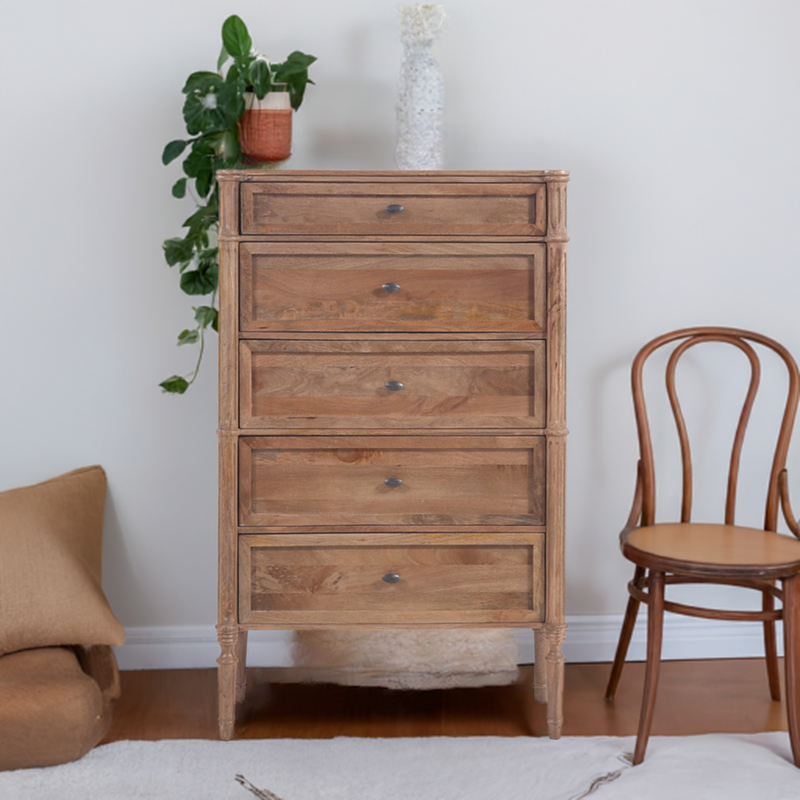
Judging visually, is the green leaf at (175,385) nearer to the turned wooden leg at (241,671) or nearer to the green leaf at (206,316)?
the green leaf at (206,316)

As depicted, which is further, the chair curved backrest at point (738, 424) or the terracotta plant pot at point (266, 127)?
the chair curved backrest at point (738, 424)

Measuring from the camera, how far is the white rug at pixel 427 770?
179 centimetres

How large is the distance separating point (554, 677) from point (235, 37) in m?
1.77

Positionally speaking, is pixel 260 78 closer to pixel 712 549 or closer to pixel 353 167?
pixel 353 167

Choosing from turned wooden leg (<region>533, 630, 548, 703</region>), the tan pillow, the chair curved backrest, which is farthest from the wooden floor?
the chair curved backrest

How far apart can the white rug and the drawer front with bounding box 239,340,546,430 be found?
777mm

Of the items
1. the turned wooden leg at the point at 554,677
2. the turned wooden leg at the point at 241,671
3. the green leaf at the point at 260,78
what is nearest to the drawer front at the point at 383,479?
the turned wooden leg at the point at 554,677

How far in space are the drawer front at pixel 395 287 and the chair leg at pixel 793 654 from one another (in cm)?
84

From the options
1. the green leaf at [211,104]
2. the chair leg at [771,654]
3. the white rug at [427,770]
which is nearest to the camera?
the white rug at [427,770]

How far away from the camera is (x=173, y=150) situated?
216 cm

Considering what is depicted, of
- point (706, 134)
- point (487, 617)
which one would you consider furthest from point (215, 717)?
point (706, 134)

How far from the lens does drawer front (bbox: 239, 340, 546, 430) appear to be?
1.95 meters

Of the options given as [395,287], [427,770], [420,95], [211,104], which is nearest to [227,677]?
[427,770]

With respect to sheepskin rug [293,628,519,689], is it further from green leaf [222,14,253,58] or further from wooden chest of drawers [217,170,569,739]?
green leaf [222,14,253,58]
